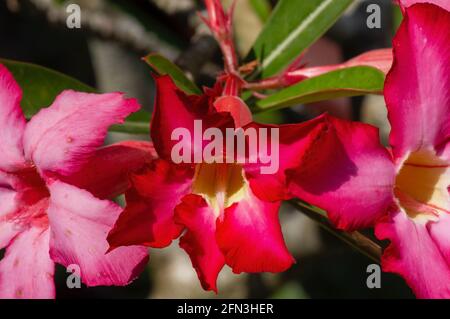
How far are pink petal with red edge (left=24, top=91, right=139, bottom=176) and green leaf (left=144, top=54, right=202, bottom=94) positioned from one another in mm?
168

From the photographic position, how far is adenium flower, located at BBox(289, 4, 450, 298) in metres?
0.81

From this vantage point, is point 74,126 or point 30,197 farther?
point 30,197

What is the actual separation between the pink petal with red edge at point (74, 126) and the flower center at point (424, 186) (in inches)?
14.4

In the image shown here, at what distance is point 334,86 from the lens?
3.35 feet

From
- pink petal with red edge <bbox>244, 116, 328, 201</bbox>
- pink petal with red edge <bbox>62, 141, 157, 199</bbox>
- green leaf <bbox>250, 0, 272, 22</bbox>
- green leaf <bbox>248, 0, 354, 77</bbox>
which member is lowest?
pink petal with red edge <bbox>244, 116, 328, 201</bbox>

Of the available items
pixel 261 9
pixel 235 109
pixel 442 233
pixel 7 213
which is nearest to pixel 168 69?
pixel 235 109

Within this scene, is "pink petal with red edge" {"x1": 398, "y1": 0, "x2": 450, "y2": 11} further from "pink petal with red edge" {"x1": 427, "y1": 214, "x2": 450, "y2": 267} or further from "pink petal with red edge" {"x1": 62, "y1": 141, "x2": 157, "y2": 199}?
"pink petal with red edge" {"x1": 62, "y1": 141, "x2": 157, "y2": 199}

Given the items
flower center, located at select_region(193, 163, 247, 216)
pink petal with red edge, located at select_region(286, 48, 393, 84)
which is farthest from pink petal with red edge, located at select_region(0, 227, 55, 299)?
pink petal with red edge, located at select_region(286, 48, 393, 84)

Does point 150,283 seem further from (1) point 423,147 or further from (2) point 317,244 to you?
(1) point 423,147

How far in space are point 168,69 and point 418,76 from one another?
389 millimetres

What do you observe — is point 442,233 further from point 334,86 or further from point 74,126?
point 74,126

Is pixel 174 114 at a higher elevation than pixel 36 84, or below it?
below

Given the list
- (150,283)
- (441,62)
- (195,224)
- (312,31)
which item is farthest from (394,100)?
(150,283)

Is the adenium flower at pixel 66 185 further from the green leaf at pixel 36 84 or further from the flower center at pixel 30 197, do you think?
the green leaf at pixel 36 84
